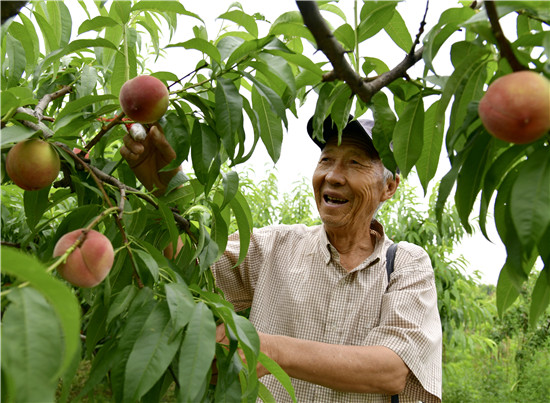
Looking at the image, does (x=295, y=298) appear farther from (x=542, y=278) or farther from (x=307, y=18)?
(x=307, y=18)

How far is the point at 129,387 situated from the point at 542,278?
61cm

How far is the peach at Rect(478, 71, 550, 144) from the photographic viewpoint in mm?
596

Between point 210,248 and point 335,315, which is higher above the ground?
point 210,248

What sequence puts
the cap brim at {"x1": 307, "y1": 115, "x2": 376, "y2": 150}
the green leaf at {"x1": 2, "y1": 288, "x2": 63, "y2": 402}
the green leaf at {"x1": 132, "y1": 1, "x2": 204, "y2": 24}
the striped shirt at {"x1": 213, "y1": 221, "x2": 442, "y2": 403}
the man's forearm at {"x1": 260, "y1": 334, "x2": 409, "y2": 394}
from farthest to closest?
the cap brim at {"x1": 307, "y1": 115, "x2": 376, "y2": 150}
the striped shirt at {"x1": 213, "y1": 221, "x2": 442, "y2": 403}
the man's forearm at {"x1": 260, "y1": 334, "x2": 409, "y2": 394}
the green leaf at {"x1": 132, "y1": 1, "x2": 204, "y2": 24}
the green leaf at {"x1": 2, "y1": 288, "x2": 63, "y2": 402}

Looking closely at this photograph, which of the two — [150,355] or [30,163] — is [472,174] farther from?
[30,163]

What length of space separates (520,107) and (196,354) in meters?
0.47

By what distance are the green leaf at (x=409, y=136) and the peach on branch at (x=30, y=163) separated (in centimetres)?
53

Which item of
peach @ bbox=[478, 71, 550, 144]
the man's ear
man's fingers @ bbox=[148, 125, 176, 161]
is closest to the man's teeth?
the man's ear

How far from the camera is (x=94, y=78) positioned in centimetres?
133

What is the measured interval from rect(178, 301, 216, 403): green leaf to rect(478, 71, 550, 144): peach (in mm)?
422

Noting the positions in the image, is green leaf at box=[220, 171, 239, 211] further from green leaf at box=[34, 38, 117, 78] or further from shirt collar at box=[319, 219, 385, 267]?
shirt collar at box=[319, 219, 385, 267]

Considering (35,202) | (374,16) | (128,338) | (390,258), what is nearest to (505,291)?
A: (374,16)

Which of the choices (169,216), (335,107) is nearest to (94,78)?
(169,216)

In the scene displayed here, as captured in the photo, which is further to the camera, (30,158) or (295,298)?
(295,298)
